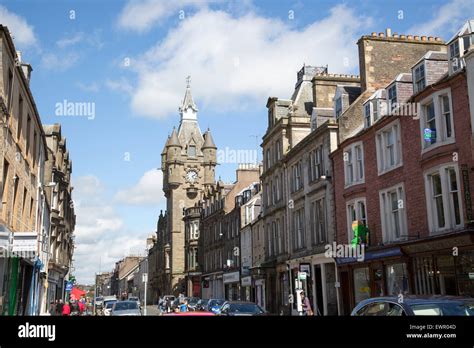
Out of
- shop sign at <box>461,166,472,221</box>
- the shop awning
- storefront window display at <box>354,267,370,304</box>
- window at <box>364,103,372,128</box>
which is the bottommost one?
storefront window display at <box>354,267,370,304</box>

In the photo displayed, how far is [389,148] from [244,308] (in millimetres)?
Result: 10809

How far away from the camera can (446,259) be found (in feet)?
61.7

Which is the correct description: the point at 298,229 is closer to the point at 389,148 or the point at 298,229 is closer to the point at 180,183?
the point at 389,148

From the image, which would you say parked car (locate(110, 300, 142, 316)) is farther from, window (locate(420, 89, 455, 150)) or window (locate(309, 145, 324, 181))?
window (locate(420, 89, 455, 150))

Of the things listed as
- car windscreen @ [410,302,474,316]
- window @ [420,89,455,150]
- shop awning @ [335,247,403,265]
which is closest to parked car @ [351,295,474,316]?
car windscreen @ [410,302,474,316]

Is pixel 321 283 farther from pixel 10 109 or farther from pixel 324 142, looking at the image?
pixel 10 109

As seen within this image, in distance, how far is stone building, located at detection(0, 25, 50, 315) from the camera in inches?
619

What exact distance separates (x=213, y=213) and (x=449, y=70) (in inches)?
1876

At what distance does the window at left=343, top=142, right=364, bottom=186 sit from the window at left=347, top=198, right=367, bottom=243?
1.07m

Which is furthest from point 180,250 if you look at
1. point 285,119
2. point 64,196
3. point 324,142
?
point 324,142

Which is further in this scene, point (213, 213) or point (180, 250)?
point (180, 250)

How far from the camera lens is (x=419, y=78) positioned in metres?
22.2

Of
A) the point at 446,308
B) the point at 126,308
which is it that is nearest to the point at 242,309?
the point at 126,308

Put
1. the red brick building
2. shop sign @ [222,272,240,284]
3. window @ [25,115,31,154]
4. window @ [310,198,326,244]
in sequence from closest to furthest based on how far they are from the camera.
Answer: the red brick building, window @ [25,115,31,154], window @ [310,198,326,244], shop sign @ [222,272,240,284]
